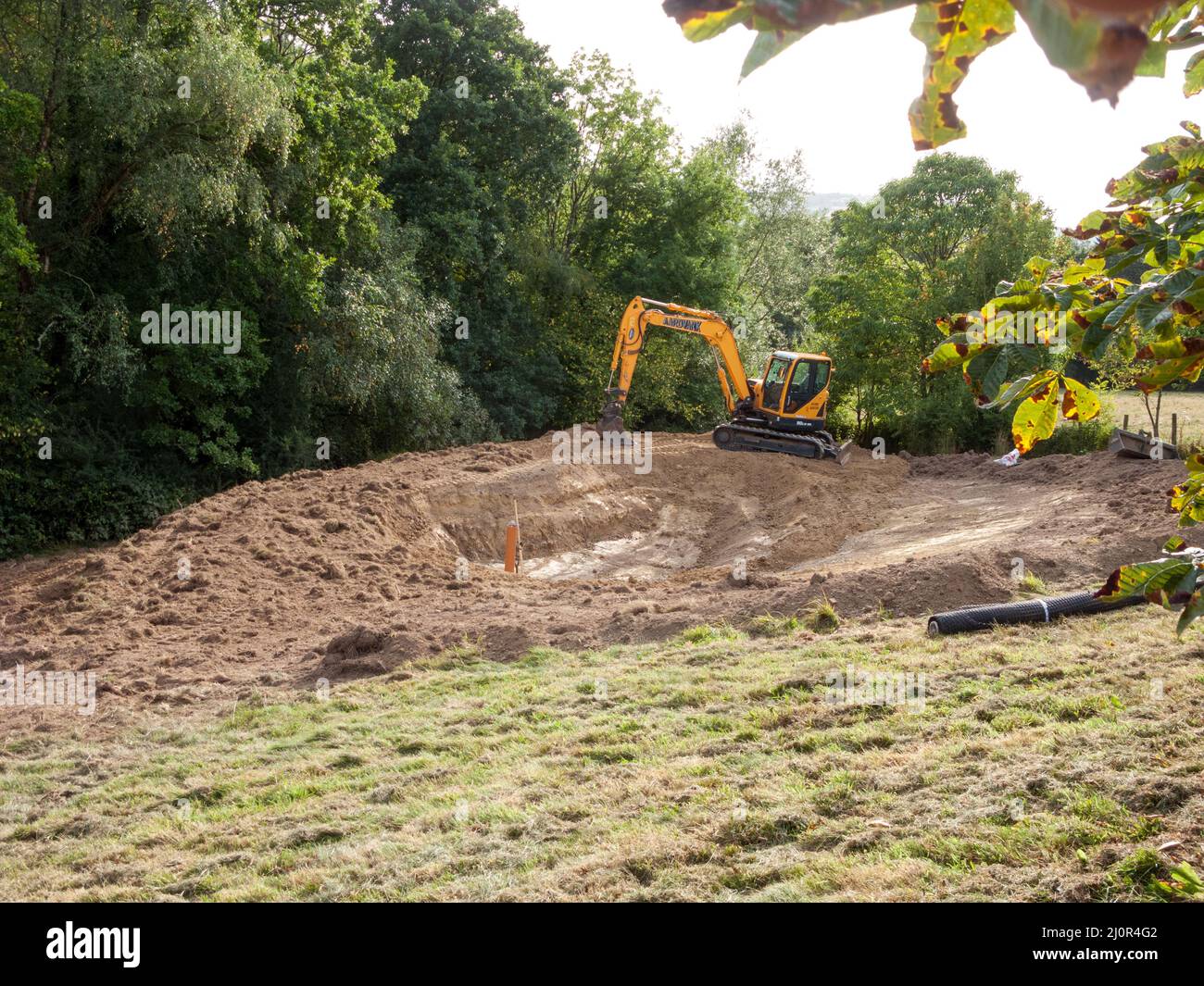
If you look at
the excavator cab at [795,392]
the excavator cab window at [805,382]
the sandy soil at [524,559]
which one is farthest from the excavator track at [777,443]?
the excavator cab window at [805,382]

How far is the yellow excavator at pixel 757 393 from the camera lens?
817 inches

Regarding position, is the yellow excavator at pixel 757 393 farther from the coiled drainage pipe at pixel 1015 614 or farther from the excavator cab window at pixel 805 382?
the coiled drainage pipe at pixel 1015 614

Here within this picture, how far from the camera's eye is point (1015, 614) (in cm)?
900

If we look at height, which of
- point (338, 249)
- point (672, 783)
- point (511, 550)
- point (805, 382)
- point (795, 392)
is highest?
point (338, 249)

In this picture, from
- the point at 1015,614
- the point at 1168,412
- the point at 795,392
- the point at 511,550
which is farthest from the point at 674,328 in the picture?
the point at 1168,412

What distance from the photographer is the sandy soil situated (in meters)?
10.0

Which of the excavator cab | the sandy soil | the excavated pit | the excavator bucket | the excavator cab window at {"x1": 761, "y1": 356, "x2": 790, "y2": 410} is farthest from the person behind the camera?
the excavator bucket

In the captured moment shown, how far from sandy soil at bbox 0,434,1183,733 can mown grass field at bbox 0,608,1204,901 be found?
3.51ft

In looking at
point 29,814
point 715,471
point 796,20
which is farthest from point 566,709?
point 715,471

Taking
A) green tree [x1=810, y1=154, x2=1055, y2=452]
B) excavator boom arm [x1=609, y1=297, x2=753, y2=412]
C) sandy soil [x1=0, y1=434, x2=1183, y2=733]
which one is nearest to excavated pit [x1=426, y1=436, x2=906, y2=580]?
sandy soil [x1=0, y1=434, x2=1183, y2=733]

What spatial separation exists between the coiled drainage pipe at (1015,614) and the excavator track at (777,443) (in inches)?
478

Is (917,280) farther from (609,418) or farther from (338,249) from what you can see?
(338,249)

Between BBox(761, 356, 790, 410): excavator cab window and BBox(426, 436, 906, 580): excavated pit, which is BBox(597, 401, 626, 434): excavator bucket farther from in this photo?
BBox(761, 356, 790, 410): excavator cab window

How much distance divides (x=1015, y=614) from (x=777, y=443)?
1274 cm
